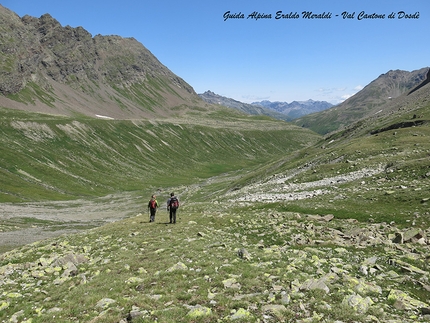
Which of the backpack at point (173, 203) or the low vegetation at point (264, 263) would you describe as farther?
the backpack at point (173, 203)

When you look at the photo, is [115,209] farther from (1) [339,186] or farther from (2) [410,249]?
(2) [410,249]

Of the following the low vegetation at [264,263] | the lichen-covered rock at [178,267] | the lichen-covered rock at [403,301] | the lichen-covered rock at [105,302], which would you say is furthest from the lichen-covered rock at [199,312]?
the lichen-covered rock at [403,301]

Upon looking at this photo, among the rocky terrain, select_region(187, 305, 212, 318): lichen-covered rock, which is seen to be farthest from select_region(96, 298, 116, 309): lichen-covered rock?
select_region(187, 305, 212, 318): lichen-covered rock

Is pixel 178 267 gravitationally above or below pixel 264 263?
below

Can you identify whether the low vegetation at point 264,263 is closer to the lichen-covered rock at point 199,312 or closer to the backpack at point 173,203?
the lichen-covered rock at point 199,312

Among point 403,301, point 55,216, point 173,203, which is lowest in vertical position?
point 55,216

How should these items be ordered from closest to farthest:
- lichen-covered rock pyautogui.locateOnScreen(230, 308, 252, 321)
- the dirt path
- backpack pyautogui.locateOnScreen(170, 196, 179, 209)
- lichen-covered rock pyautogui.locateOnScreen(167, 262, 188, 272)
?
lichen-covered rock pyautogui.locateOnScreen(230, 308, 252, 321) < lichen-covered rock pyautogui.locateOnScreen(167, 262, 188, 272) < backpack pyautogui.locateOnScreen(170, 196, 179, 209) < the dirt path

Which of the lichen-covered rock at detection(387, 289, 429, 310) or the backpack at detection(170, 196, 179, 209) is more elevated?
the backpack at detection(170, 196, 179, 209)

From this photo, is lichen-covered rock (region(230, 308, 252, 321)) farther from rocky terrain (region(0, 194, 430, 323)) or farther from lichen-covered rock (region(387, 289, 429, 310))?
lichen-covered rock (region(387, 289, 429, 310))

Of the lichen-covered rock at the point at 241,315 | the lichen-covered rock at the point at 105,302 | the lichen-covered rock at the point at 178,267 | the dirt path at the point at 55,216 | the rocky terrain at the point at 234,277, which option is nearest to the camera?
the lichen-covered rock at the point at 241,315

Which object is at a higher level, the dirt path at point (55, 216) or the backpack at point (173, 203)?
the backpack at point (173, 203)

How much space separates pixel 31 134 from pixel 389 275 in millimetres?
177153

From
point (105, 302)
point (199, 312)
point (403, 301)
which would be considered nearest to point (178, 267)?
point (105, 302)

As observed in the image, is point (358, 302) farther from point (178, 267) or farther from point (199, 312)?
point (178, 267)
